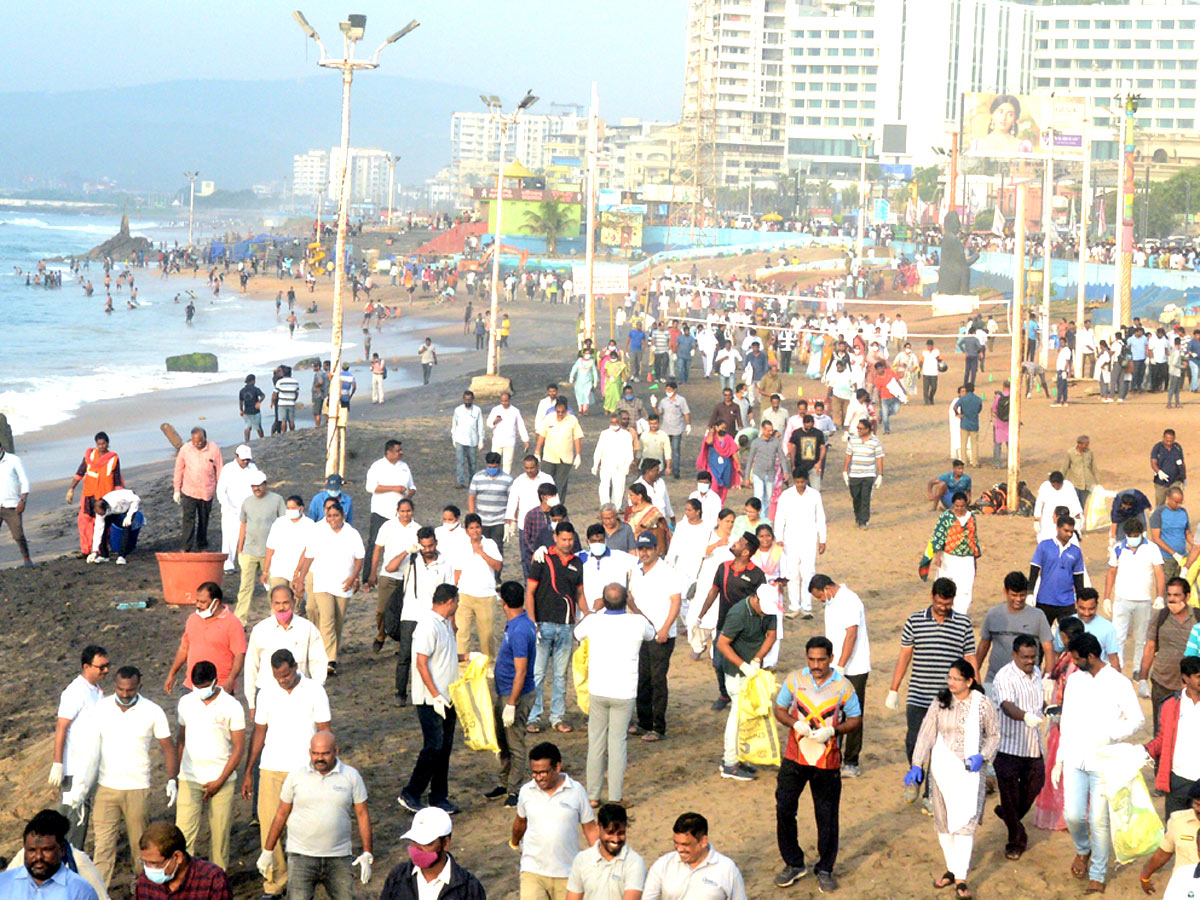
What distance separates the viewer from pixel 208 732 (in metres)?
7.50

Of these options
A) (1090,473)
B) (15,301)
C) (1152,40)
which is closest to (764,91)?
(1152,40)

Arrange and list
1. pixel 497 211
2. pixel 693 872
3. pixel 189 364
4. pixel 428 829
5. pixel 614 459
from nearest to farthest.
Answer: pixel 428 829 → pixel 693 872 → pixel 614 459 → pixel 497 211 → pixel 189 364

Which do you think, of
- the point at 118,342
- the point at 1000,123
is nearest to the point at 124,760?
the point at 118,342

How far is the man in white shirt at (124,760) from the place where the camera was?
7.44 meters

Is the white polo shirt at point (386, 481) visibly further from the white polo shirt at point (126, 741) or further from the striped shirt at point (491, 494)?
the white polo shirt at point (126, 741)

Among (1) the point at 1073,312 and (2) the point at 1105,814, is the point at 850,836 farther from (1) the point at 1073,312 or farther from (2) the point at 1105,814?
(1) the point at 1073,312

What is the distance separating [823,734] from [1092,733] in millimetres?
1388

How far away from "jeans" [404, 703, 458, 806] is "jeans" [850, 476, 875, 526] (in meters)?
9.34

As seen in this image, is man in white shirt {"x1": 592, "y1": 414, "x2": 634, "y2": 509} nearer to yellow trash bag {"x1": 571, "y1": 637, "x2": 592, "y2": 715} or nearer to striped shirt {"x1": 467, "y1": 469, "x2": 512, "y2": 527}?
striped shirt {"x1": 467, "y1": 469, "x2": 512, "y2": 527}

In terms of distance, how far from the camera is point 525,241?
92125 mm

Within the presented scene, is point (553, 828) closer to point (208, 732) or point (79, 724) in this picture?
point (208, 732)

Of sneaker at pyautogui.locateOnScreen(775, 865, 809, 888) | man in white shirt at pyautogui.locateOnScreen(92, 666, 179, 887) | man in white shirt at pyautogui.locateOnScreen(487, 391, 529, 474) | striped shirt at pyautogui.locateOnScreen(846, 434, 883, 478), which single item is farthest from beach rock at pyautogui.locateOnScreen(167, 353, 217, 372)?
sneaker at pyautogui.locateOnScreen(775, 865, 809, 888)

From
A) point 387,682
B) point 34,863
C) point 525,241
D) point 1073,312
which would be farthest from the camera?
point 525,241

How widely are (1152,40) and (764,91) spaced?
1818 inches
